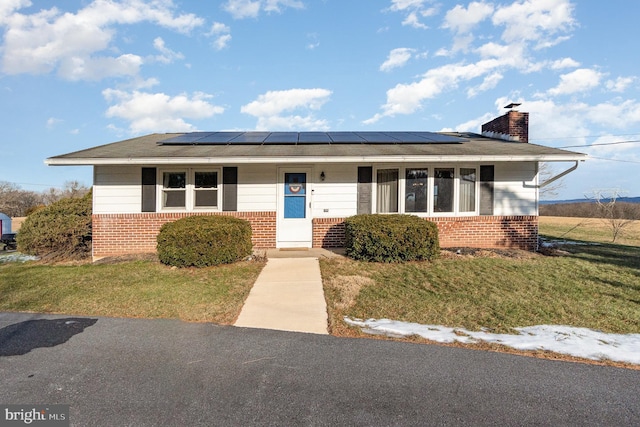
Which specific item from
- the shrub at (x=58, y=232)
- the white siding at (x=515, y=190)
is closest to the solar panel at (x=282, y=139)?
the shrub at (x=58, y=232)

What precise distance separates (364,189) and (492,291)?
15.0 ft

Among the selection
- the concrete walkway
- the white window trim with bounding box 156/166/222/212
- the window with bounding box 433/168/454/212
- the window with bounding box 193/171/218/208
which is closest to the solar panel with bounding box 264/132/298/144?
the white window trim with bounding box 156/166/222/212

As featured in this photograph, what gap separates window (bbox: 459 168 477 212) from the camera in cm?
977

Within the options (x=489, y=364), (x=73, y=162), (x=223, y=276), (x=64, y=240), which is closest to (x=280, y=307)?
(x=223, y=276)

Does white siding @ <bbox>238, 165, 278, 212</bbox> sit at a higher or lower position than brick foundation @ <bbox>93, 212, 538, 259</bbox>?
higher

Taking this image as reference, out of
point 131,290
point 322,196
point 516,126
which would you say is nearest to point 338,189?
point 322,196

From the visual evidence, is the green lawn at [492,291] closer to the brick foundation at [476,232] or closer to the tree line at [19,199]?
the brick foundation at [476,232]

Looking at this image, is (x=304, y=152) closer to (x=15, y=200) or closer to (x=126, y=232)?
(x=126, y=232)

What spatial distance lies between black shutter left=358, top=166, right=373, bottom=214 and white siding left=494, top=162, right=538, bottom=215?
3589mm

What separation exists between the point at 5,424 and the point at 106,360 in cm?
98

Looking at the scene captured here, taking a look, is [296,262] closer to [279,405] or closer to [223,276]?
[223,276]

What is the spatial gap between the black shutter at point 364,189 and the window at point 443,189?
6.06 ft

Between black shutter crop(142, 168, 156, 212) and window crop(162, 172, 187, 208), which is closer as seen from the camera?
black shutter crop(142, 168, 156, 212)

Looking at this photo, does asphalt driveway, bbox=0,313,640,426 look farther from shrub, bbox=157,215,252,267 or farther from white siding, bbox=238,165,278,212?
white siding, bbox=238,165,278,212
